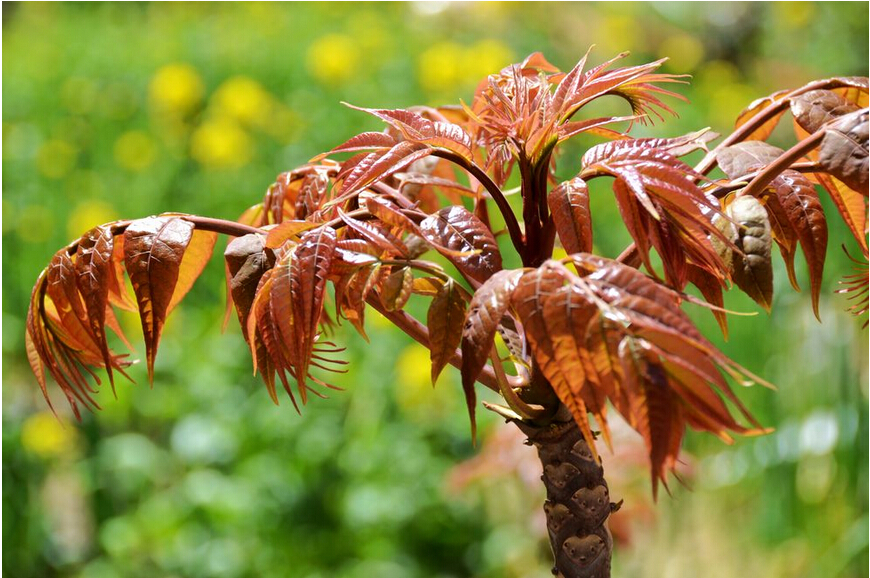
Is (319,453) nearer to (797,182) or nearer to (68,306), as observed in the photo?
(68,306)

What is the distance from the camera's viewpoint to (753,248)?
56cm

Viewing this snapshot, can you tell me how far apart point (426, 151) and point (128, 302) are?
0.92 feet

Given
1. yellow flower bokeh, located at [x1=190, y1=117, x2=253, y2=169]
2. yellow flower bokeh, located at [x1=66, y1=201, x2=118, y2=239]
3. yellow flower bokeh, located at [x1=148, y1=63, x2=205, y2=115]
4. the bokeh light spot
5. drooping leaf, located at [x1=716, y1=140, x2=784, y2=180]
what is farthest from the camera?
yellow flower bokeh, located at [x1=148, y1=63, x2=205, y2=115]

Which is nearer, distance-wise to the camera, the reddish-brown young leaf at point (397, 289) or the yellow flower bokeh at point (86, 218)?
the reddish-brown young leaf at point (397, 289)

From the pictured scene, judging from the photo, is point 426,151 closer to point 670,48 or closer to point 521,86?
point 521,86

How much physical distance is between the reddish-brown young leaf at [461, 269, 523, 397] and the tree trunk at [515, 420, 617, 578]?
0.61 feet

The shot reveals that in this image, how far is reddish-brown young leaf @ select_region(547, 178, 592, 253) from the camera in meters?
0.56

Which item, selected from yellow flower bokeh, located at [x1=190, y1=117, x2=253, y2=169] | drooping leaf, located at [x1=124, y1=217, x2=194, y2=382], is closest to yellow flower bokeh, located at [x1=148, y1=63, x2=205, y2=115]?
yellow flower bokeh, located at [x1=190, y1=117, x2=253, y2=169]

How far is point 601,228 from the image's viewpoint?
2678 mm

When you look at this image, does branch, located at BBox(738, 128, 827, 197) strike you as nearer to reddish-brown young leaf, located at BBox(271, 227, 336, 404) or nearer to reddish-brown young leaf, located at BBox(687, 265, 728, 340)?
reddish-brown young leaf, located at BBox(687, 265, 728, 340)

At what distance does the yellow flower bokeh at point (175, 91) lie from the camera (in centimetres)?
314

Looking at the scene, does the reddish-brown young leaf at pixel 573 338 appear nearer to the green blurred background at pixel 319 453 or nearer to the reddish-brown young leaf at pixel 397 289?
the reddish-brown young leaf at pixel 397 289

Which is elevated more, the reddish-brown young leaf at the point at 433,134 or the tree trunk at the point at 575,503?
the reddish-brown young leaf at the point at 433,134

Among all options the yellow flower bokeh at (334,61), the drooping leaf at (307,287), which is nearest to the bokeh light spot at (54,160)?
the yellow flower bokeh at (334,61)
